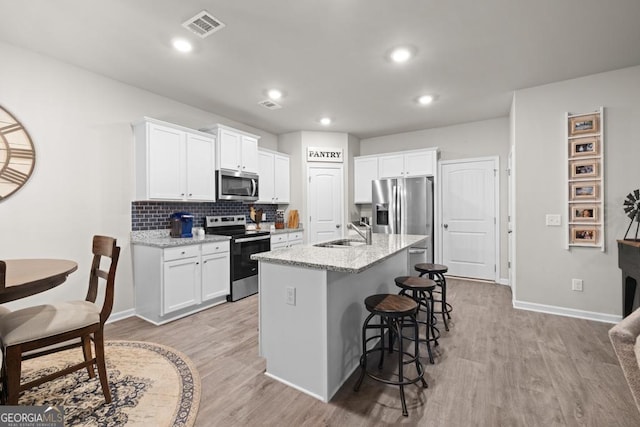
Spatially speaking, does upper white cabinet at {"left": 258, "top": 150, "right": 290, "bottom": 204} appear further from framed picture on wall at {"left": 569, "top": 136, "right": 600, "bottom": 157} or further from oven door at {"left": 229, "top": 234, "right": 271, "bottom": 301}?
framed picture on wall at {"left": 569, "top": 136, "right": 600, "bottom": 157}

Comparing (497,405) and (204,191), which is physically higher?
(204,191)

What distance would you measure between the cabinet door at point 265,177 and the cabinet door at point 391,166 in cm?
205

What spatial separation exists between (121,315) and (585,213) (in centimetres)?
527

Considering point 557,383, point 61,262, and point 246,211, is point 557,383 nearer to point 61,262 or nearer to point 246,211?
point 61,262

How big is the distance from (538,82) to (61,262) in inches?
189

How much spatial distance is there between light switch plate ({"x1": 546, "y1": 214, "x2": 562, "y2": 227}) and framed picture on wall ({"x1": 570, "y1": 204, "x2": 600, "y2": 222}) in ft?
0.38

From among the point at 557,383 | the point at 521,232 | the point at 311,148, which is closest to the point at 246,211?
the point at 311,148

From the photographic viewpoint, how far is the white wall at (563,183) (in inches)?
120

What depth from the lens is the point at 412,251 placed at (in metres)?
4.16

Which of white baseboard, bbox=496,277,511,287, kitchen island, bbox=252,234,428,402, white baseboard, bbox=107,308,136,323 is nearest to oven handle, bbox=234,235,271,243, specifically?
white baseboard, bbox=107,308,136,323

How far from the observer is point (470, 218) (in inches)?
194

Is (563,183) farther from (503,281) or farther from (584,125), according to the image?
(503,281)

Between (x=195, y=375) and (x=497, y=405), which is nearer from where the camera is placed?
(x=497, y=405)

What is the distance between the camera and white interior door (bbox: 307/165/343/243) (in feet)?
17.7
